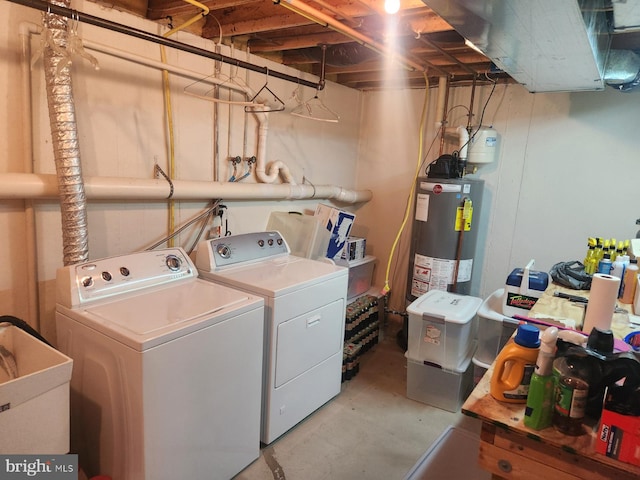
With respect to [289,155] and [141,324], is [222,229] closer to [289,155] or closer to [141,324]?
[289,155]

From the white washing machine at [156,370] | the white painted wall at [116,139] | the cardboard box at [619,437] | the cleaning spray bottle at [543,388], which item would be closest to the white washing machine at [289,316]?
the white washing machine at [156,370]

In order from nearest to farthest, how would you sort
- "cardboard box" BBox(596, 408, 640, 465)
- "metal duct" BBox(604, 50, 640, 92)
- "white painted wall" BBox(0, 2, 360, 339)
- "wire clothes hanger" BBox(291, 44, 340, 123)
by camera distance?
"cardboard box" BBox(596, 408, 640, 465), "white painted wall" BBox(0, 2, 360, 339), "metal duct" BBox(604, 50, 640, 92), "wire clothes hanger" BBox(291, 44, 340, 123)

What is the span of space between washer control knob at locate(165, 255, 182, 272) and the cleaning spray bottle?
1728 millimetres

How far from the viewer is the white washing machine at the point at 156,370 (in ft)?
5.22

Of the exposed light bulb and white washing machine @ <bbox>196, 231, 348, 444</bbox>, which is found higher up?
the exposed light bulb

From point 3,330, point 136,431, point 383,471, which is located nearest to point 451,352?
point 383,471

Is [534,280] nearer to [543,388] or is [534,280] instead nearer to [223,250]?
[543,388]

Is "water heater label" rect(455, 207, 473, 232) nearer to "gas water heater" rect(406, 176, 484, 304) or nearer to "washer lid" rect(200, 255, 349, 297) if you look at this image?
"gas water heater" rect(406, 176, 484, 304)

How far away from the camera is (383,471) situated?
2180 millimetres

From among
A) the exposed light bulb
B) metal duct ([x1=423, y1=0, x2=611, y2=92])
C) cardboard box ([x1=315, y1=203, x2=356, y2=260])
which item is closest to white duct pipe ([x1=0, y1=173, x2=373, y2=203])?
cardboard box ([x1=315, y1=203, x2=356, y2=260])

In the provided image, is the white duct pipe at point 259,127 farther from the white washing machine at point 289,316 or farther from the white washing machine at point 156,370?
the white washing machine at point 156,370

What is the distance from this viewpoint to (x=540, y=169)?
3238 millimetres

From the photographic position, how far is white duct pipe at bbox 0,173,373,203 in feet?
5.87

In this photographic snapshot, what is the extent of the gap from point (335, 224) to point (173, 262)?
1410 mm
